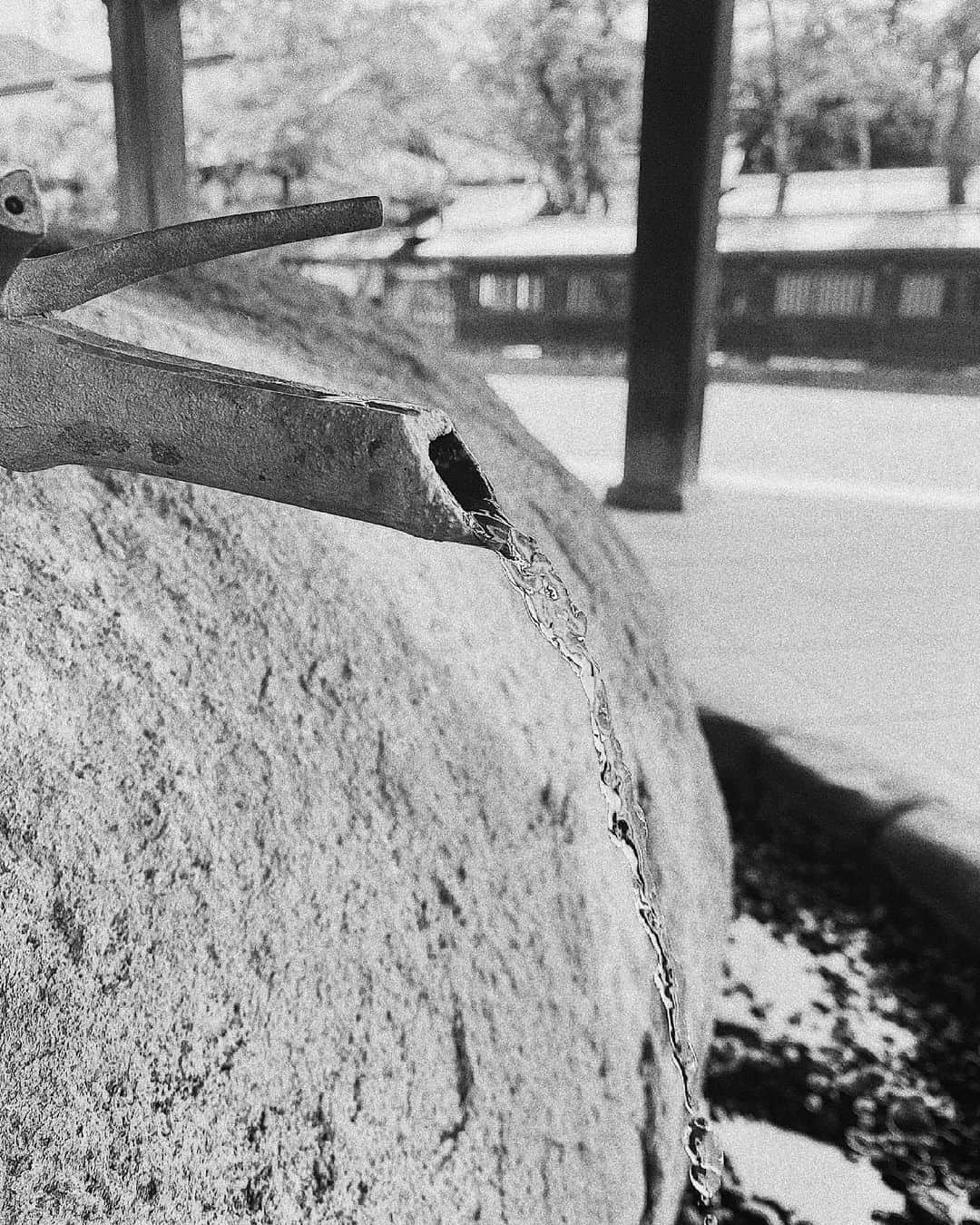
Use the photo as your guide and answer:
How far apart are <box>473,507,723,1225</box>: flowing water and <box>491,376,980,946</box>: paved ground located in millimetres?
678

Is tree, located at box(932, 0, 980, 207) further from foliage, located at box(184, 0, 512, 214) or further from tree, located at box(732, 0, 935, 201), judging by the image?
foliage, located at box(184, 0, 512, 214)

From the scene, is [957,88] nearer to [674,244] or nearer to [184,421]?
[674,244]

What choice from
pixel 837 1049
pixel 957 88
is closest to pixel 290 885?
pixel 837 1049

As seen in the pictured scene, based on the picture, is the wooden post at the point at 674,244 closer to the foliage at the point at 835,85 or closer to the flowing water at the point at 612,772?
the flowing water at the point at 612,772

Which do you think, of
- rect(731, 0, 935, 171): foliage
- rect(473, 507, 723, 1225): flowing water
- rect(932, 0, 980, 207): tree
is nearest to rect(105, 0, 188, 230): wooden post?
rect(473, 507, 723, 1225): flowing water

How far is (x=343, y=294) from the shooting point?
159 cm

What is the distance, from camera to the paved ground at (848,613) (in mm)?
2359

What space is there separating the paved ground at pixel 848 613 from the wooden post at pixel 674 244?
353 mm

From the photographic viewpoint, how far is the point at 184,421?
22.0 inches

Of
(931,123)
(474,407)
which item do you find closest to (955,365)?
(931,123)

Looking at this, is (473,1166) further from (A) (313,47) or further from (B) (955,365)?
(A) (313,47)

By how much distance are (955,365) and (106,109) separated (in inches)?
446

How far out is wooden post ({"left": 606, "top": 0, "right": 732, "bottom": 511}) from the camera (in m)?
5.20

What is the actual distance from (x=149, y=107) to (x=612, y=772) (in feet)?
17.2
